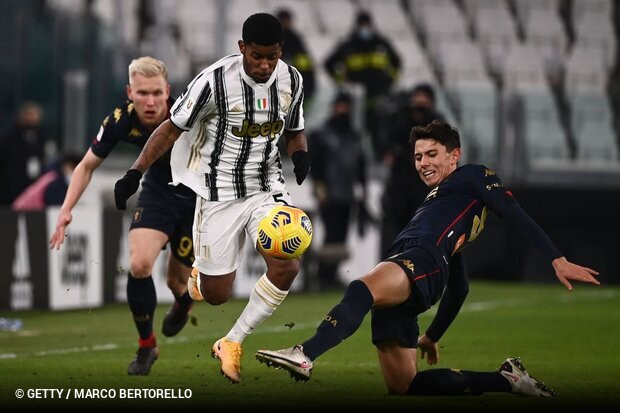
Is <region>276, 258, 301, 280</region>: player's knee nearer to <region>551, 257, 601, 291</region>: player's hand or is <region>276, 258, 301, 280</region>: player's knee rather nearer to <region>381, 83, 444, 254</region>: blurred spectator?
<region>551, 257, 601, 291</region>: player's hand

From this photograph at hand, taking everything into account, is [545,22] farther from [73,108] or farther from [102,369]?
[102,369]

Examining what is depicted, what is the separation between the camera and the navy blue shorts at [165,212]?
940cm

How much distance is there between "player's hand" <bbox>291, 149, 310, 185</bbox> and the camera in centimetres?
834

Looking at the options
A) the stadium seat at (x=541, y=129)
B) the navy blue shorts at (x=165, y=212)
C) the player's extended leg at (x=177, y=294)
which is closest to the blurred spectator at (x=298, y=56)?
the stadium seat at (x=541, y=129)

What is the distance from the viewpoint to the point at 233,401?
7316 mm

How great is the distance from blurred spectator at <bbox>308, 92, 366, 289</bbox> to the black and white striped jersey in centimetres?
816

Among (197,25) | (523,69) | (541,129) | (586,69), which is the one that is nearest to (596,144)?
(541,129)

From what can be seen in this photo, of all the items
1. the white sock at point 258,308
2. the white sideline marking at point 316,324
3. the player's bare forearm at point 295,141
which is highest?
the player's bare forearm at point 295,141

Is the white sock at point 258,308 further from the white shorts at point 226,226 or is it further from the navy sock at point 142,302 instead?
the navy sock at point 142,302

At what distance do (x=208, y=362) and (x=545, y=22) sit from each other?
53.3 ft

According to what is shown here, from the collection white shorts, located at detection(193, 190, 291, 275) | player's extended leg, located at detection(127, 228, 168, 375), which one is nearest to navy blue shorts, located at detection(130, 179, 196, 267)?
player's extended leg, located at detection(127, 228, 168, 375)

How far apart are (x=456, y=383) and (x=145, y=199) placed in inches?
116

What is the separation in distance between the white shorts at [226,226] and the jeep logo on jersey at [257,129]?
1.24 feet

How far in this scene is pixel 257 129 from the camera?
8.41 meters
